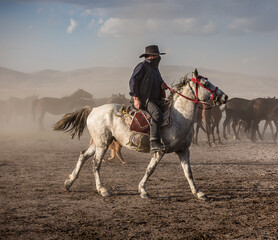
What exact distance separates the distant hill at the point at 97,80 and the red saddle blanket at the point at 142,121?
93.2m

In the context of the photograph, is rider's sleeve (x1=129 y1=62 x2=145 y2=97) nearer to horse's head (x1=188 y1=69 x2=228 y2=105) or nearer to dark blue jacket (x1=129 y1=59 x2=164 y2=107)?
dark blue jacket (x1=129 y1=59 x2=164 y2=107)

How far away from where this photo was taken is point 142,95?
249 inches

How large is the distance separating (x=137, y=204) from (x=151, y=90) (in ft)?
7.01

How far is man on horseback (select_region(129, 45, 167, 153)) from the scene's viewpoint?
605 centimetres

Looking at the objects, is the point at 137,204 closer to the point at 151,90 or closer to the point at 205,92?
the point at 151,90

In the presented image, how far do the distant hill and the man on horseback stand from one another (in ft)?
305

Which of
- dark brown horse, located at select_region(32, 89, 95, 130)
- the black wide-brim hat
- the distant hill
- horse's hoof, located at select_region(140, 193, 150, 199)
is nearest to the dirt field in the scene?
horse's hoof, located at select_region(140, 193, 150, 199)

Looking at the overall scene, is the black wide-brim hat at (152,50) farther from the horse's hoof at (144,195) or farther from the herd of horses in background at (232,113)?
the herd of horses in background at (232,113)

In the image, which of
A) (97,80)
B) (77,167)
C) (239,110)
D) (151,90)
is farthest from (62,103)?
(97,80)

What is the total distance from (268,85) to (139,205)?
110779 mm

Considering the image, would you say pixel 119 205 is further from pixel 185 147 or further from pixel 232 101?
pixel 232 101

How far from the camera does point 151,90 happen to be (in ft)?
20.9

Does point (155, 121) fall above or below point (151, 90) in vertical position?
below

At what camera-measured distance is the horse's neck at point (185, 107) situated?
620 centimetres
